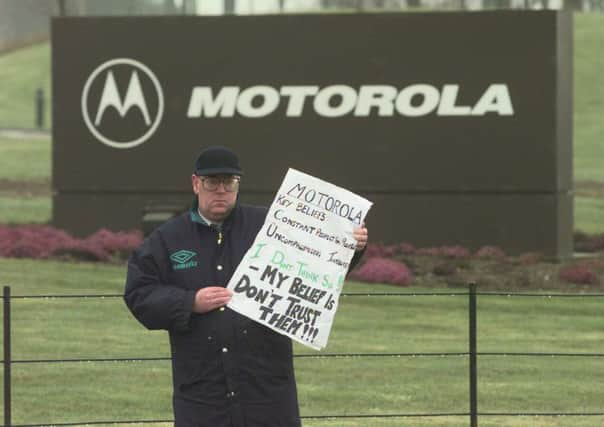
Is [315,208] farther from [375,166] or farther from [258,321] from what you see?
[375,166]

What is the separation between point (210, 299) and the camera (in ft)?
26.2

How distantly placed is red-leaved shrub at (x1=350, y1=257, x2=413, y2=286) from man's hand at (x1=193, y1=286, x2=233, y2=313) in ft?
53.2

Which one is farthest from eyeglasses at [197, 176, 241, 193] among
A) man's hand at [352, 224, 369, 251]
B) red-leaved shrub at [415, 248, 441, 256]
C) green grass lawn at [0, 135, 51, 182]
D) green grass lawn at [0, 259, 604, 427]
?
green grass lawn at [0, 135, 51, 182]

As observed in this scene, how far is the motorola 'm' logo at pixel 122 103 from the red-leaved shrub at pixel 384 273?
5.12 meters

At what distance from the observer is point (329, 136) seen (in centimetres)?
2741

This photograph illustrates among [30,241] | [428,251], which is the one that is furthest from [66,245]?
[428,251]

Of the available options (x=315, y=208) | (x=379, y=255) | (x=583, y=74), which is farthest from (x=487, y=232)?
(x=583, y=74)

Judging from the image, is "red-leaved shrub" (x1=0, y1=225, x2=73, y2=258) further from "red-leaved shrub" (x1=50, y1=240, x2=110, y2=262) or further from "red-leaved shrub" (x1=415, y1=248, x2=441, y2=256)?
"red-leaved shrub" (x1=415, y1=248, x2=441, y2=256)

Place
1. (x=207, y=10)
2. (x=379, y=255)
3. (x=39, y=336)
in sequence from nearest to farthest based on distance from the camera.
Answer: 1. (x=39, y=336)
2. (x=379, y=255)
3. (x=207, y=10)

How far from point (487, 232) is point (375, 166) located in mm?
2174

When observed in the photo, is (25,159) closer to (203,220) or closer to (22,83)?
(22,83)

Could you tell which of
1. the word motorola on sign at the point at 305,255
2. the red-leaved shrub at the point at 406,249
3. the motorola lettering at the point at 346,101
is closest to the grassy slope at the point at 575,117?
the motorola lettering at the point at 346,101

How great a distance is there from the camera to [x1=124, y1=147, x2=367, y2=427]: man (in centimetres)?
806

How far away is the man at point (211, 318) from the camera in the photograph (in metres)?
8.06
